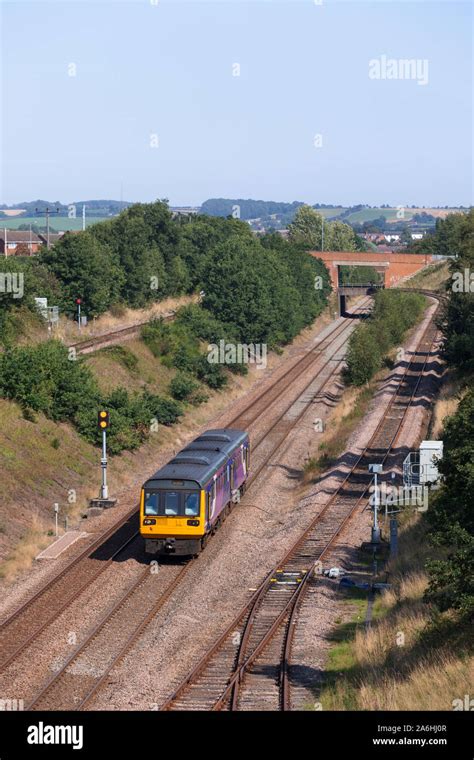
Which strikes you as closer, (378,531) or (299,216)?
(378,531)

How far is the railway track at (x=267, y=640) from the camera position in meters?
→ 16.5

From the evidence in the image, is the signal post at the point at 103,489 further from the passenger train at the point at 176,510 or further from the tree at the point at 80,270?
the tree at the point at 80,270

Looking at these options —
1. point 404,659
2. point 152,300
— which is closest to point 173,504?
point 404,659

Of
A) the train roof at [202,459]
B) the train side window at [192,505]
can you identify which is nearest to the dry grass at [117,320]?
the train roof at [202,459]

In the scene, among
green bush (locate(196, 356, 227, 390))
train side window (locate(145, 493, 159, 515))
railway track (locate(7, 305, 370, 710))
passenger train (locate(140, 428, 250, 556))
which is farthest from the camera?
green bush (locate(196, 356, 227, 390))

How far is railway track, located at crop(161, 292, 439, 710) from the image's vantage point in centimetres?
1655

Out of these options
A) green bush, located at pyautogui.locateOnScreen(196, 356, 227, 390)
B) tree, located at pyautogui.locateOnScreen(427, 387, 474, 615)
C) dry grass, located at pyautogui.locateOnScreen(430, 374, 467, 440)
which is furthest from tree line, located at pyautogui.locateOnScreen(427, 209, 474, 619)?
green bush, located at pyautogui.locateOnScreen(196, 356, 227, 390)

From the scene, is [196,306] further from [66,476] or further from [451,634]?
[451,634]

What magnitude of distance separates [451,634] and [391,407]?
31176mm

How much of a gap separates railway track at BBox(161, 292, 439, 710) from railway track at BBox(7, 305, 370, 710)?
1686 mm

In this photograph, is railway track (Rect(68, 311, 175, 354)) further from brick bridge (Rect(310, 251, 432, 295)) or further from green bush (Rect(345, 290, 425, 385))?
brick bridge (Rect(310, 251, 432, 295))
